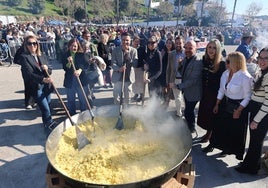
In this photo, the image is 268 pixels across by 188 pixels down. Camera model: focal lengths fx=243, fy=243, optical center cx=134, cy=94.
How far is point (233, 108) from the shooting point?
13.5 ft

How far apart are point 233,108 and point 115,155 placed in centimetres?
221

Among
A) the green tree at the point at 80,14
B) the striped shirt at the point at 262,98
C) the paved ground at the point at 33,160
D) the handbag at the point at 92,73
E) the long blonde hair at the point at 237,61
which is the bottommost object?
the paved ground at the point at 33,160

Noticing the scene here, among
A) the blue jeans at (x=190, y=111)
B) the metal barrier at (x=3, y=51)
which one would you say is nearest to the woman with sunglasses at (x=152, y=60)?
the blue jeans at (x=190, y=111)

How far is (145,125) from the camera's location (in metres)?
4.15

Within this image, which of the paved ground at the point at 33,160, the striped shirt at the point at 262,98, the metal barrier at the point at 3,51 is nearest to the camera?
the striped shirt at the point at 262,98

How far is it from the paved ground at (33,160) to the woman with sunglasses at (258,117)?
20cm

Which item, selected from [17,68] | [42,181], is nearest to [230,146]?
[42,181]

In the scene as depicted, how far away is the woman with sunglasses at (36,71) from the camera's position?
500 cm

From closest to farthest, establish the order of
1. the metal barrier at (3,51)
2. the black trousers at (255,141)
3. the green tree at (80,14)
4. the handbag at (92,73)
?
the black trousers at (255,141), the handbag at (92,73), the metal barrier at (3,51), the green tree at (80,14)

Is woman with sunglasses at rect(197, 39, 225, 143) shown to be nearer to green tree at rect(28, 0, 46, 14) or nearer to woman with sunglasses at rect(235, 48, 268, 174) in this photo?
woman with sunglasses at rect(235, 48, 268, 174)

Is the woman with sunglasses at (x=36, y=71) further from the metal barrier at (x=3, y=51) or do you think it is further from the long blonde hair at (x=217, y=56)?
the metal barrier at (x=3, y=51)

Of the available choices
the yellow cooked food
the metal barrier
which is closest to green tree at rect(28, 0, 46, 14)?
the metal barrier

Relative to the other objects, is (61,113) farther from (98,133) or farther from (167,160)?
(167,160)

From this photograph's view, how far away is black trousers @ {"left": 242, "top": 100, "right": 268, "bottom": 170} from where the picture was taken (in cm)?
381
